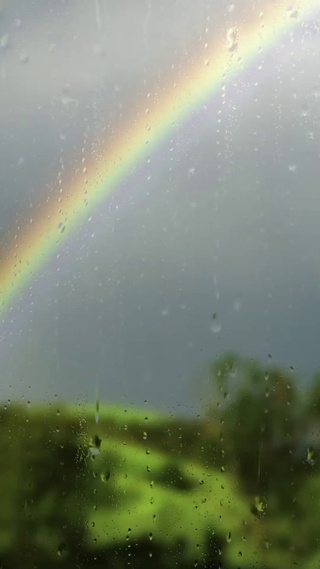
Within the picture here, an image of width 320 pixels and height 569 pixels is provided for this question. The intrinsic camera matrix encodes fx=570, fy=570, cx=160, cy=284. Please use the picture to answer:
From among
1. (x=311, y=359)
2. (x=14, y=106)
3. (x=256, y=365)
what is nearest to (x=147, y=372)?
(x=256, y=365)

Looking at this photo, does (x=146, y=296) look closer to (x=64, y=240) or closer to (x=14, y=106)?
(x=64, y=240)

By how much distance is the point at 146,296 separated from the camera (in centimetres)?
140

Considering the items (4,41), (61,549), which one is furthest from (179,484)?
(4,41)

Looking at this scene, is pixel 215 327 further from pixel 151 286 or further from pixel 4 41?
pixel 4 41

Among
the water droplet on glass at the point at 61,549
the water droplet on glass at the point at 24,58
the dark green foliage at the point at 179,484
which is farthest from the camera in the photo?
the water droplet on glass at the point at 24,58

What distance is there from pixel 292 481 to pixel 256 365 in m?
0.26

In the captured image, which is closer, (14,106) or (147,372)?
(147,372)

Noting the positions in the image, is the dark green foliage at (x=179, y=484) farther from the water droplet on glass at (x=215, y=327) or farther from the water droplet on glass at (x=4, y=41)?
the water droplet on glass at (x=4, y=41)

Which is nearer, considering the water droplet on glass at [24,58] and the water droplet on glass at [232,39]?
the water droplet on glass at [232,39]

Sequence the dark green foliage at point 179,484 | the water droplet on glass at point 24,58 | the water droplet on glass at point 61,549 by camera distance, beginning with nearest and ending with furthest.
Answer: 1. the dark green foliage at point 179,484
2. the water droplet on glass at point 61,549
3. the water droplet on glass at point 24,58

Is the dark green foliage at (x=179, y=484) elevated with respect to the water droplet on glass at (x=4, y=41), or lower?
lower

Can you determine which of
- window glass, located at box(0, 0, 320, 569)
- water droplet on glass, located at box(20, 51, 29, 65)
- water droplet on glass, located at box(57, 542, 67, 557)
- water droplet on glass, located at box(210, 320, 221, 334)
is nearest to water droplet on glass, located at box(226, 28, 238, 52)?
window glass, located at box(0, 0, 320, 569)

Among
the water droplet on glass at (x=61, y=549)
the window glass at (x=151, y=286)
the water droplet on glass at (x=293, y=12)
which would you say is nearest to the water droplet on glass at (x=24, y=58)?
the window glass at (x=151, y=286)

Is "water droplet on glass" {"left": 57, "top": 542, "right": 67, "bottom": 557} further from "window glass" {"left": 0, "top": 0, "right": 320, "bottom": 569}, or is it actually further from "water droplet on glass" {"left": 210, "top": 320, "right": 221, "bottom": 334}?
"water droplet on glass" {"left": 210, "top": 320, "right": 221, "bottom": 334}
